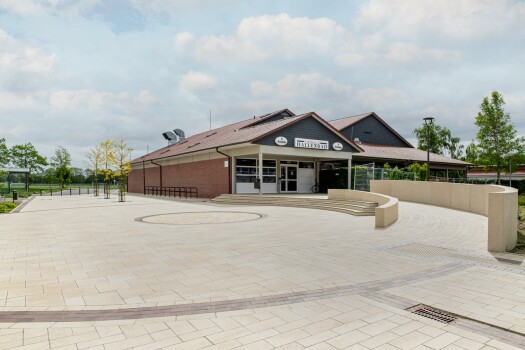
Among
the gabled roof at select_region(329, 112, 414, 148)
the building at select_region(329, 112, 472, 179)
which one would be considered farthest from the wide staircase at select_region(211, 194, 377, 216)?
the gabled roof at select_region(329, 112, 414, 148)

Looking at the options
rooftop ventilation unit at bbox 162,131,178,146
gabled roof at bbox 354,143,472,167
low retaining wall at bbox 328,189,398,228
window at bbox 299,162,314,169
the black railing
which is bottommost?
the black railing

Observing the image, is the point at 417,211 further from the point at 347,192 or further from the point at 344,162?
the point at 344,162

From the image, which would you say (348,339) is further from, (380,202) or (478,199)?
(478,199)

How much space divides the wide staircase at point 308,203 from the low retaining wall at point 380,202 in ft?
1.11

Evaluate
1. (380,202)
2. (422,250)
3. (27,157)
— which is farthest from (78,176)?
(422,250)

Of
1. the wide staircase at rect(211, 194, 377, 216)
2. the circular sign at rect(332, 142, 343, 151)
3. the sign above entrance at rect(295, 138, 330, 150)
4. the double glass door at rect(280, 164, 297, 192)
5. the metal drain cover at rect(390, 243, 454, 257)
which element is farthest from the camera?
the double glass door at rect(280, 164, 297, 192)

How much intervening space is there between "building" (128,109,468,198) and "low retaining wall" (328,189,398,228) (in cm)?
511

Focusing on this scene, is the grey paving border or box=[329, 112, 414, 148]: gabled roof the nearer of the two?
the grey paving border

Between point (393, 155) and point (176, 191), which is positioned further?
point (393, 155)

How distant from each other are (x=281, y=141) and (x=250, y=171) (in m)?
3.59

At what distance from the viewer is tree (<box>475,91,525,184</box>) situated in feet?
102

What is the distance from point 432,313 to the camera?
4004 millimetres

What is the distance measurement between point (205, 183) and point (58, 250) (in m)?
17.4

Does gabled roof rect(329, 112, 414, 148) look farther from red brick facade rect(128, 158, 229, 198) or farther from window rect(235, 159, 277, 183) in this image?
red brick facade rect(128, 158, 229, 198)
